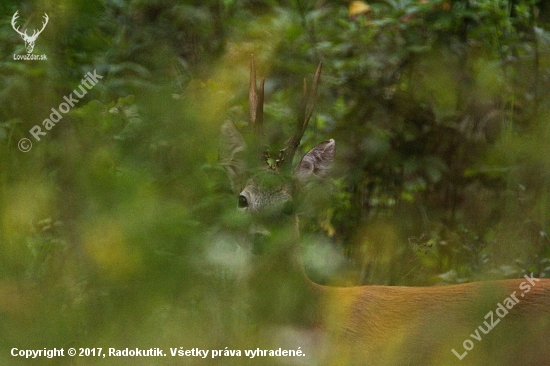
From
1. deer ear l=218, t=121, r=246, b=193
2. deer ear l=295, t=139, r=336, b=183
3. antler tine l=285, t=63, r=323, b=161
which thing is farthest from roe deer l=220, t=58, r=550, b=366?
deer ear l=295, t=139, r=336, b=183

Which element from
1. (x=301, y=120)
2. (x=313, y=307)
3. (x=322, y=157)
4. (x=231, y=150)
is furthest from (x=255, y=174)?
(x=322, y=157)

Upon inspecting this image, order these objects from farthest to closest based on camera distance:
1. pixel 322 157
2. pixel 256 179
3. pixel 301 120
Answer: pixel 322 157 → pixel 301 120 → pixel 256 179

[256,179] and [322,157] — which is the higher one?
[322,157]

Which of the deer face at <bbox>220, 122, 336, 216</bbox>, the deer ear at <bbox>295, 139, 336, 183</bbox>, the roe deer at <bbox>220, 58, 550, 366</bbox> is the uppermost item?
A: the deer ear at <bbox>295, 139, 336, 183</bbox>

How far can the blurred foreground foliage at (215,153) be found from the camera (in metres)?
0.67

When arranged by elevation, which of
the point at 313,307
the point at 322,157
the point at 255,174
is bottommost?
the point at 313,307

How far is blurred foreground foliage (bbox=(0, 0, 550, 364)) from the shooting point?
674mm

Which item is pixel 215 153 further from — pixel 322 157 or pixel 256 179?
pixel 322 157

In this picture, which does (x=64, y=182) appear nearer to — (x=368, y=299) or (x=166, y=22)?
(x=368, y=299)

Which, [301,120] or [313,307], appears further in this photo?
[301,120]

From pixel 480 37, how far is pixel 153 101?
13.3 ft

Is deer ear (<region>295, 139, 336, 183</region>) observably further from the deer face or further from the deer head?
the deer face

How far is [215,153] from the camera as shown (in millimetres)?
867

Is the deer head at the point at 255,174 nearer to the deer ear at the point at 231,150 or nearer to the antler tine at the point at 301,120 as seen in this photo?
the deer ear at the point at 231,150
